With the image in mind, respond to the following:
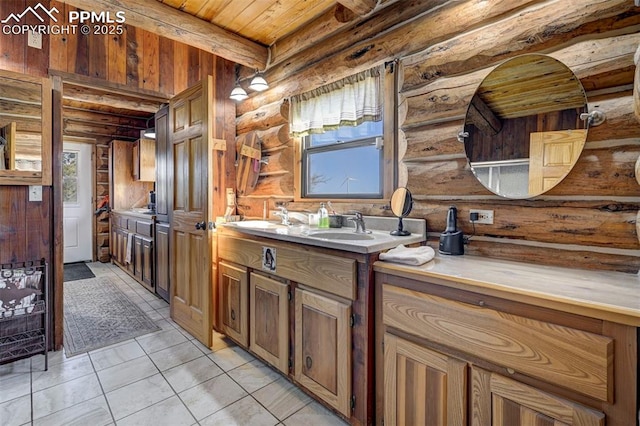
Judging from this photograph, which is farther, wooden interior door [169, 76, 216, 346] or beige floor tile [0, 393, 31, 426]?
wooden interior door [169, 76, 216, 346]

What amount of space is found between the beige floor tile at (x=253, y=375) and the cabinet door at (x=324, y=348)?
315 millimetres

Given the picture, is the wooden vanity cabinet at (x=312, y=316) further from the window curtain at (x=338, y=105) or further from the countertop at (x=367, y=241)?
the window curtain at (x=338, y=105)

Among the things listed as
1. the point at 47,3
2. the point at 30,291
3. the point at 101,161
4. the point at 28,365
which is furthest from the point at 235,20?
the point at 101,161

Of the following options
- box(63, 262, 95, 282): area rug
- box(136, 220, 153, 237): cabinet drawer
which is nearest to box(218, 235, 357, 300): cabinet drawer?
box(136, 220, 153, 237): cabinet drawer

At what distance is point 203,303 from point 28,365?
127 centimetres

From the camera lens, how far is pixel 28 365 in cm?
232

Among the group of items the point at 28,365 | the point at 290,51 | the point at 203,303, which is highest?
the point at 290,51

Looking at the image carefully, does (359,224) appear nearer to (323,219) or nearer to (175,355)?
(323,219)

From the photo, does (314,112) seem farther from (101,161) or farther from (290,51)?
(101,161)

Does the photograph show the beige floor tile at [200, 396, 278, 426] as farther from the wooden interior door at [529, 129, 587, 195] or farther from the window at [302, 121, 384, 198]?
the wooden interior door at [529, 129, 587, 195]

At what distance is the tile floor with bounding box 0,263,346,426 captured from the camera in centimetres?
178

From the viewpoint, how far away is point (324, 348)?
1781 mm

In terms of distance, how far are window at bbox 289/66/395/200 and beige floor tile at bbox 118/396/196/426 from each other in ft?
5.78

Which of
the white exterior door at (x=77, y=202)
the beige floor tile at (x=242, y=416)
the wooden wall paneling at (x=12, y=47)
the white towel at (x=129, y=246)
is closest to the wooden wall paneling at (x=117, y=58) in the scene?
the wooden wall paneling at (x=12, y=47)
